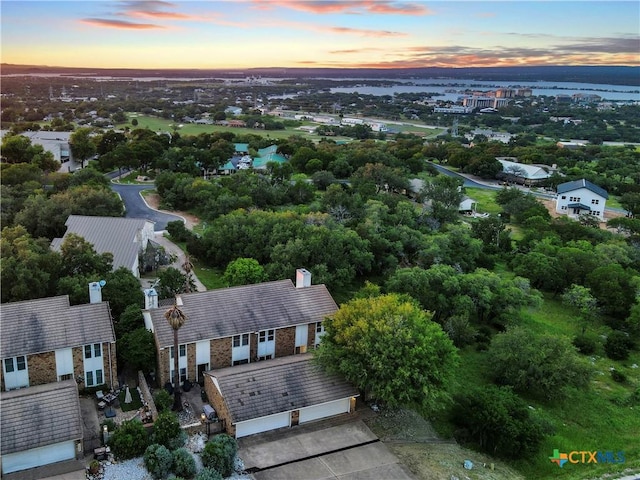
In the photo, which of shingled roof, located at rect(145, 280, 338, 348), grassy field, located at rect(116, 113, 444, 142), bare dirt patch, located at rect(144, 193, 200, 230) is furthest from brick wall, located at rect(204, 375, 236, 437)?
grassy field, located at rect(116, 113, 444, 142)

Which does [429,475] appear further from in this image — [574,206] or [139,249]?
[574,206]

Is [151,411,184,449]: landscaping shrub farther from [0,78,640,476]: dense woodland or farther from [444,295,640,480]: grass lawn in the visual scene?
[444,295,640,480]: grass lawn

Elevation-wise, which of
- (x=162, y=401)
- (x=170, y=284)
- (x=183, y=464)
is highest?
(x=170, y=284)

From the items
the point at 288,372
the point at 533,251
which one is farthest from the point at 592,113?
the point at 288,372

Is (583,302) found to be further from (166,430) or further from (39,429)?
(39,429)

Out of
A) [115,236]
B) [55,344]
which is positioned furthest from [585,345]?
[115,236]

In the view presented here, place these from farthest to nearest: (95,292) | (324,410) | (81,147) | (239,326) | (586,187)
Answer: (81,147), (586,187), (239,326), (95,292), (324,410)

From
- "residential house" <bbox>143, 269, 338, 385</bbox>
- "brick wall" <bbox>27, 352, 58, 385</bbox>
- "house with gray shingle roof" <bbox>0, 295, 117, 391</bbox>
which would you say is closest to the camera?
"house with gray shingle roof" <bbox>0, 295, 117, 391</bbox>
